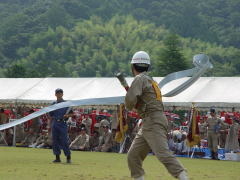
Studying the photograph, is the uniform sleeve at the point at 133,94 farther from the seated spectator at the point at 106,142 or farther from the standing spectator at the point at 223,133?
the seated spectator at the point at 106,142

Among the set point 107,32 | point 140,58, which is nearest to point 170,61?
point 107,32

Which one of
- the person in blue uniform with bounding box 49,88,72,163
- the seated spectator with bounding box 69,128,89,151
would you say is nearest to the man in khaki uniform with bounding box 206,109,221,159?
the seated spectator with bounding box 69,128,89,151

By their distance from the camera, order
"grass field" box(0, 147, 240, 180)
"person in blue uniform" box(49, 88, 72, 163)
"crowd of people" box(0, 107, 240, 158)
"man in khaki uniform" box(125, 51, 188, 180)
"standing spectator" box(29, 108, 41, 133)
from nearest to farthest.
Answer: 1. "man in khaki uniform" box(125, 51, 188, 180)
2. "grass field" box(0, 147, 240, 180)
3. "person in blue uniform" box(49, 88, 72, 163)
4. "crowd of people" box(0, 107, 240, 158)
5. "standing spectator" box(29, 108, 41, 133)

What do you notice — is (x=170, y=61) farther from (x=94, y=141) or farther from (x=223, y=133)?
(x=223, y=133)

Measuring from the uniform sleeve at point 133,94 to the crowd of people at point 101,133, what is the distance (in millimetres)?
11698

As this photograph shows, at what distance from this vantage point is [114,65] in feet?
486

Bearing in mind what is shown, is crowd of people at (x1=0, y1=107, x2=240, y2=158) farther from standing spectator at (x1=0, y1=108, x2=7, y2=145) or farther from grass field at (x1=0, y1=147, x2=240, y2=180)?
grass field at (x1=0, y1=147, x2=240, y2=180)

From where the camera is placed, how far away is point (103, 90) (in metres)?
24.2

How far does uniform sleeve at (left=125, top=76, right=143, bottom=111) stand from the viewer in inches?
348

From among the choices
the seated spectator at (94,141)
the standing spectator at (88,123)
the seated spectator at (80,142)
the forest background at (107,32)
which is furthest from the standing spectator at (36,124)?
the forest background at (107,32)

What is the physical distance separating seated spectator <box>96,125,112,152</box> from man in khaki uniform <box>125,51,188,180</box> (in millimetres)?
13882

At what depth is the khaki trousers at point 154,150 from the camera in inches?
348

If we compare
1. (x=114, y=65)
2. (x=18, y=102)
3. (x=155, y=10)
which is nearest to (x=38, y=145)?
(x=18, y=102)

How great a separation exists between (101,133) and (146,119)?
1454 centimetres
